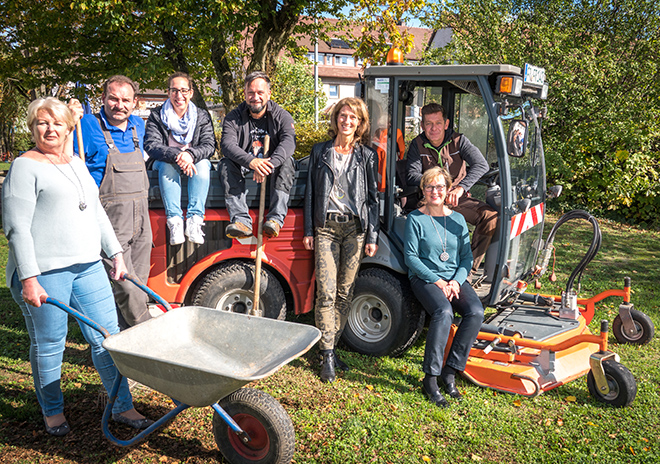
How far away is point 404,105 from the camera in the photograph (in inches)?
182

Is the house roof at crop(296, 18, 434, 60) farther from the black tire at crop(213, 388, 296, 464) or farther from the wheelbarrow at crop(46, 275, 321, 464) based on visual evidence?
the black tire at crop(213, 388, 296, 464)

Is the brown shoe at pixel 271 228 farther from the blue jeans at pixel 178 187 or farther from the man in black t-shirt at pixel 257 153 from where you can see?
the blue jeans at pixel 178 187

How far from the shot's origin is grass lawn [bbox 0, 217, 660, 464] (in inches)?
130

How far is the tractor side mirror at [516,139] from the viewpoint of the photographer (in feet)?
13.2

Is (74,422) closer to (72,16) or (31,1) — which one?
(72,16)

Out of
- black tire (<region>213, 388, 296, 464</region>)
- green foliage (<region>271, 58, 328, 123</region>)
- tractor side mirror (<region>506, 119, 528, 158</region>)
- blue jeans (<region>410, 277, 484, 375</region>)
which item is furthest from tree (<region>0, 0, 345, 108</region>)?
black tire (<region>213, 388, 296, 464</region>)

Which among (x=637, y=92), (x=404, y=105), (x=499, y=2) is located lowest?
(x=404, y=105)

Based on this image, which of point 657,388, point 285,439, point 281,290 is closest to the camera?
point 285,439

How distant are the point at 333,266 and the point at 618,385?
2280mm

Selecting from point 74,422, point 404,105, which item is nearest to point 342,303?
point 404,105

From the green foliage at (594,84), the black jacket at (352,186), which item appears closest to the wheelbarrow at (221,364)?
the black jacket at (352,186)

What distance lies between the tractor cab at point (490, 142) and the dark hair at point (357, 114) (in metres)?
0.27

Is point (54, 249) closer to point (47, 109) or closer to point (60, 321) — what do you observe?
point (60, 321)

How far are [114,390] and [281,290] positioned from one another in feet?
5.71
